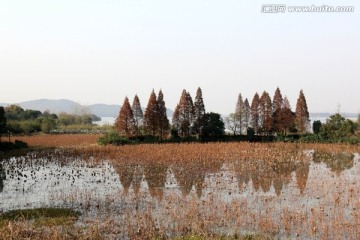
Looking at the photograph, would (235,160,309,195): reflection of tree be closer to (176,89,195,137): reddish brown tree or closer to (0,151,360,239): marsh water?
(0,151,360,239): marsh water

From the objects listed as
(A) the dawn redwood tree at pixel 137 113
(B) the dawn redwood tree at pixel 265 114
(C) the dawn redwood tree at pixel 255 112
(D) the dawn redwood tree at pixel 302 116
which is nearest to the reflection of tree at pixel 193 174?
(A) the dawn redwood tree at pixel 137 113

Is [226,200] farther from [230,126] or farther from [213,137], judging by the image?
[230,126]

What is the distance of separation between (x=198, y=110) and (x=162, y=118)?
588 centimetres

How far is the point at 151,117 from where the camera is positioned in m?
54.3

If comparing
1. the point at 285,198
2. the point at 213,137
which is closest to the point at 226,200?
the point at 285,198

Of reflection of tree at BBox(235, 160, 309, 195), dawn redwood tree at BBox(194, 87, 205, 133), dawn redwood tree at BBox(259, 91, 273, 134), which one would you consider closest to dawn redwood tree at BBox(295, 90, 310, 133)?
dawn redwood tree at BBox(259, 91, 273, 134)

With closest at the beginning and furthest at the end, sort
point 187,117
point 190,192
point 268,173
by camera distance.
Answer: point 190,192, point 268,173, point 187,117

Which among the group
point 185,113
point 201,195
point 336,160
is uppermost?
point 185,113

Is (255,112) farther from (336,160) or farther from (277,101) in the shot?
(336,160)

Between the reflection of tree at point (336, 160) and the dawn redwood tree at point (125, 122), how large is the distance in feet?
82.7

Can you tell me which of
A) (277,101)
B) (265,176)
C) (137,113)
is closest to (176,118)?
(137,113)

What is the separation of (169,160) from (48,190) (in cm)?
1364

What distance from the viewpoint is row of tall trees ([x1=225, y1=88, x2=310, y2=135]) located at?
198 feet

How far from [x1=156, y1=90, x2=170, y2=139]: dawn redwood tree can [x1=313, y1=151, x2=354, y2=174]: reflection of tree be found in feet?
72.9
